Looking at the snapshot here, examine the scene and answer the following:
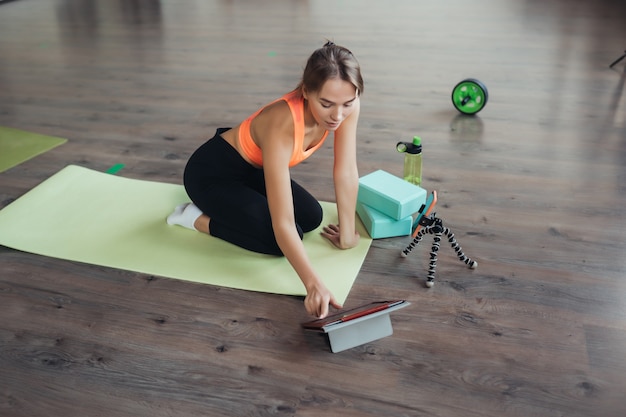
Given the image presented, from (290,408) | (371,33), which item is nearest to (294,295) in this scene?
(290,408)

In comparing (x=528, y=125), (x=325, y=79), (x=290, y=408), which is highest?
(x=325, y=79)

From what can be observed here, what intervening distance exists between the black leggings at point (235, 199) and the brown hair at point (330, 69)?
43cm

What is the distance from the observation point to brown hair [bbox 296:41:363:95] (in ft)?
4.62

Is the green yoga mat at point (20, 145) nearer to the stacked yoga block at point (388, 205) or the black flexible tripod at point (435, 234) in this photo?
the stacked yoga block at point (388, 205)

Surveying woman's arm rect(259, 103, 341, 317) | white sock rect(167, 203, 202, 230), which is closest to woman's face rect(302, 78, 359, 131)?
woman's arm rect(259, 103, 341, 317)

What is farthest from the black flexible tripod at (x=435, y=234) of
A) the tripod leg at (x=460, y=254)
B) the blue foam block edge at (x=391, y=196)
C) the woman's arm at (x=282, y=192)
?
the woman's arm at (x=282, y=192)

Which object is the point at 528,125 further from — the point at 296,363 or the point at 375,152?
the point at 296,363

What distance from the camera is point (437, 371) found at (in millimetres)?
1379

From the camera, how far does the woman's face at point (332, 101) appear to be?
1415 mm

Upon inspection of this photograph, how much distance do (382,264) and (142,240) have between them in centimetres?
70

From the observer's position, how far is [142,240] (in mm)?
1877

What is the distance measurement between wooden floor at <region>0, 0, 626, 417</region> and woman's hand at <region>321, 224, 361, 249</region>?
74mm

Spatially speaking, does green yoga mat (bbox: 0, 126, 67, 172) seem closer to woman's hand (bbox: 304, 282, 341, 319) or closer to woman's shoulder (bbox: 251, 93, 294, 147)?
woman's shoulder (bbox: 251, 93, 294, 147)

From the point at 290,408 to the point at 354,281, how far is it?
18.2 inches
